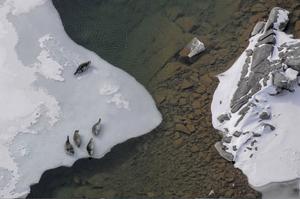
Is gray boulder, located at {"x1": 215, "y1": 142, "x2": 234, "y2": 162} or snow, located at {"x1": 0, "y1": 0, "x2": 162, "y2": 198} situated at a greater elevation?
snow, located at {"x1": 0, "y1": 0, "x2": 162, "y2": 198}

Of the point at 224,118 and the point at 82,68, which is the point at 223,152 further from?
the point at 82,68

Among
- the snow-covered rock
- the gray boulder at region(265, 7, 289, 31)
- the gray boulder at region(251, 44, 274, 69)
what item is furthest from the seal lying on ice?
the gray boulder at region(265, 7, 289, 31)

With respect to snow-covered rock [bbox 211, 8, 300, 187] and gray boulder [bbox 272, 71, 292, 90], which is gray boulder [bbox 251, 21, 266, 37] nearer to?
snow-covered rock [bbox 211, 8, 300, 187]

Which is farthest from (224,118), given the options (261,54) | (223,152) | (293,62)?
(293,62)

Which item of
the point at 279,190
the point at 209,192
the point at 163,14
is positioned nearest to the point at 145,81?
the point at 163,14

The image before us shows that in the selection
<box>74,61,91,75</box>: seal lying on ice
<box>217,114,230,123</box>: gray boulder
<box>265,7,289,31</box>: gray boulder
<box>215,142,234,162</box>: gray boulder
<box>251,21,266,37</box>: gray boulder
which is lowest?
<box>215,142,234,162</box>: gray boulder
